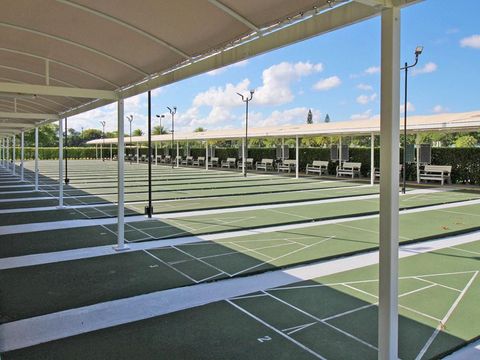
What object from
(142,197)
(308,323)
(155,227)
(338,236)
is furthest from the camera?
(142,197)

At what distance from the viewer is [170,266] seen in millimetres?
6547

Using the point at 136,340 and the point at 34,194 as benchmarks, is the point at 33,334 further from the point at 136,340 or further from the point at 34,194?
the point at 34,194

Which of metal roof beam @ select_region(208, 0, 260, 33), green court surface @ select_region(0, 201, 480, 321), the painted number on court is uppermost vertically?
metal roof beam @ select_region(208, 0, 260, 33)

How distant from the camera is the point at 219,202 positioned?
14.0 meters

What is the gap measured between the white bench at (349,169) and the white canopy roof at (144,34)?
1974cm

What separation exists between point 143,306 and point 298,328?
1.84 metres

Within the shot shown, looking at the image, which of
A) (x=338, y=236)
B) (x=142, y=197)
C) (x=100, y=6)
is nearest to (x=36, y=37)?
(x=100, y=6)

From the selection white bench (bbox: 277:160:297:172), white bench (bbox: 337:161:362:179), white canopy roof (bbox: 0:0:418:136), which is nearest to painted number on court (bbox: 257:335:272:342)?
white canopy roof (bbox: 0:0:418:136)

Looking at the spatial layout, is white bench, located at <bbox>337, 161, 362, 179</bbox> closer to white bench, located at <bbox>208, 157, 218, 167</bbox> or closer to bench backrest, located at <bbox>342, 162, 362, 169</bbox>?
bench backrest, located at <bbox>342, 162, 362, 169</bbox>

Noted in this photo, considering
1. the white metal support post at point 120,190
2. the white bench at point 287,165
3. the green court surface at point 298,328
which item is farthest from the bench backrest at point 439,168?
the white metal support post at point 120,190

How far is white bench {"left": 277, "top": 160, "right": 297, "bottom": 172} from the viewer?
3015cm

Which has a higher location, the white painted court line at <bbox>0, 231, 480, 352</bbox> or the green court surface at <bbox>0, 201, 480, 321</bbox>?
the green court surface at <bbox>0, 201, 480, 321</bbox>

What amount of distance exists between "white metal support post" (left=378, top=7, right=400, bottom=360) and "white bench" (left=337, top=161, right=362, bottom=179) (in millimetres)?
22170

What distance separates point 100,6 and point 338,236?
642 centimetres
